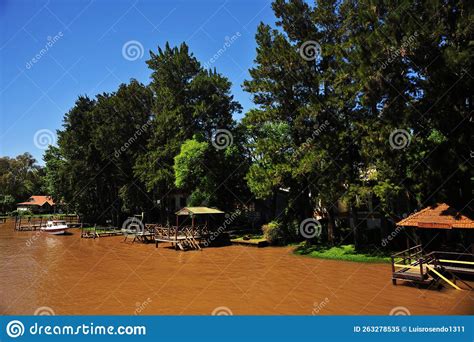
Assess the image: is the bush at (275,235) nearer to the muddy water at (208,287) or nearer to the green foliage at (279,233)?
the green foliage at (279,233)

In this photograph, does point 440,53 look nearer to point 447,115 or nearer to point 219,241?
point 447,115

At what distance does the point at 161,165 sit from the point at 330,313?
30293 millimetres

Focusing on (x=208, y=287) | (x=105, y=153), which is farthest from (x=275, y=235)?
(x=105, y=153)

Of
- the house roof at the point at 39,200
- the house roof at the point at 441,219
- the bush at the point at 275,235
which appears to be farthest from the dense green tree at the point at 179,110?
the house roof at the point at 39,200

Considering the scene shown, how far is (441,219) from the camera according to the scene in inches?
651

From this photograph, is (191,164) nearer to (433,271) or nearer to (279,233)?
(279,233)

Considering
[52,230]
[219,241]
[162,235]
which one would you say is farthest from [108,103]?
[219,241]

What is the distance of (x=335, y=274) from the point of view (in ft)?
60.8

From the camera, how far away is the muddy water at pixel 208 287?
42.2ft

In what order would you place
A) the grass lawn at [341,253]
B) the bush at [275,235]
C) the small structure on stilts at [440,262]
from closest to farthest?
the small structure on stilts at [440,262], the grass lawn at [341,253], the bush at [275,235]

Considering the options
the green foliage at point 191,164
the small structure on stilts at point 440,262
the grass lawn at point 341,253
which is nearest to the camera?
the small structure on stilts at point 440,262

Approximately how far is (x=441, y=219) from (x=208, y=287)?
38.2 ft

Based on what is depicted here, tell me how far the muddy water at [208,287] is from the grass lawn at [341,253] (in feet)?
3.48

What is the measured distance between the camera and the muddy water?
1287cm
